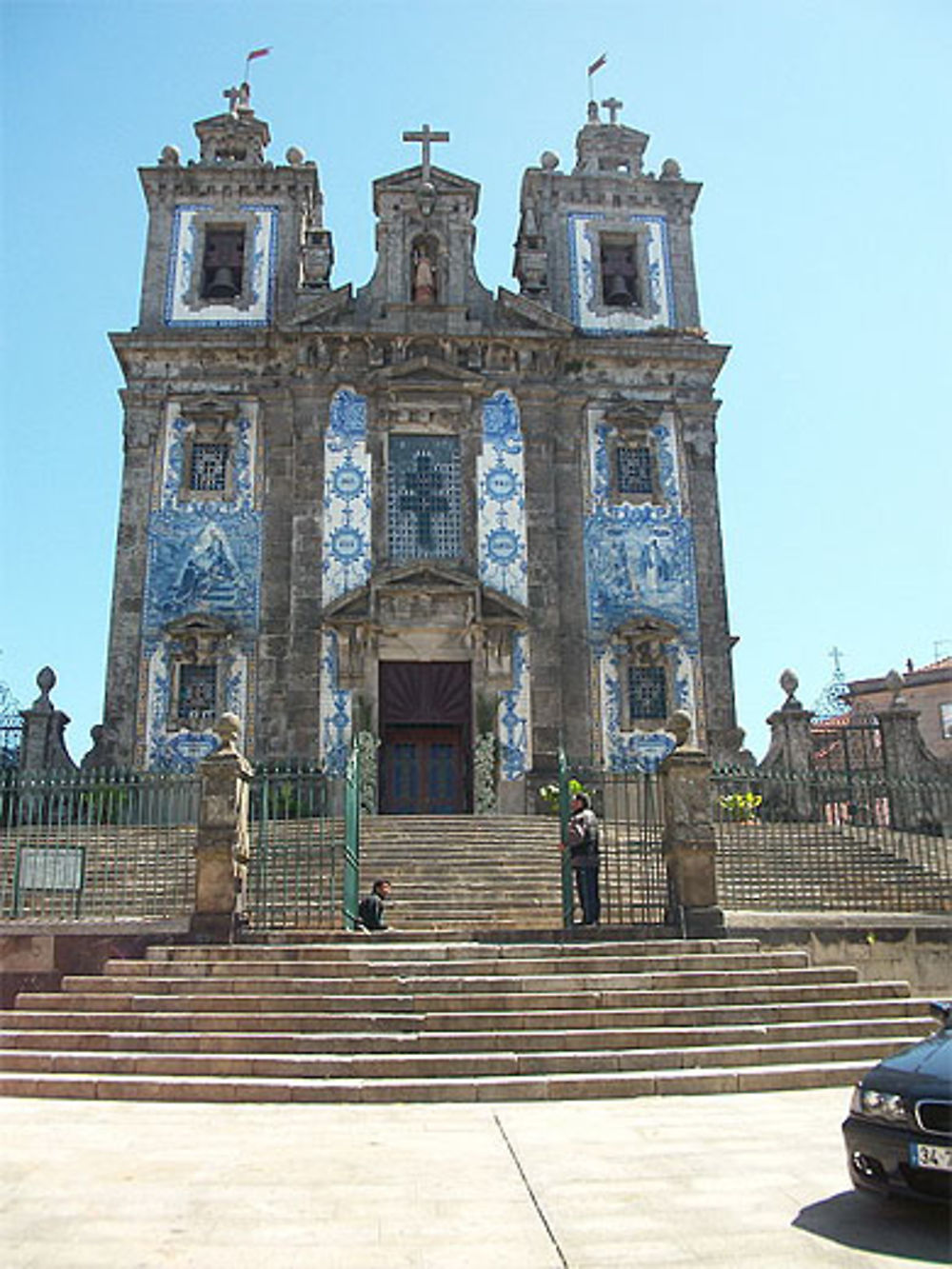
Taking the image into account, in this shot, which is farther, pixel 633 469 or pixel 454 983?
pixel 633 469

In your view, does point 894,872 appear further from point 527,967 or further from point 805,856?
point 527,967

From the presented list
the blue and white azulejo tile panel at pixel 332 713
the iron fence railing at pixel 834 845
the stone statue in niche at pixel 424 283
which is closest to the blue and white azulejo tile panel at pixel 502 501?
the stone statue in niche at pixel 424 283

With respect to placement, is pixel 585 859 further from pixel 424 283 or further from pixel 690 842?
pixel 424 283

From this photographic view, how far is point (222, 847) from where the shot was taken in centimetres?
1151

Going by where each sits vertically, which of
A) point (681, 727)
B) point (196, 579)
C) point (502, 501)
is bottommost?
point (681, 727)

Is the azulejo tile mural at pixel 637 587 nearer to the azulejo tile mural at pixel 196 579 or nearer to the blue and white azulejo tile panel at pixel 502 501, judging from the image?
the blue and white azulejo tile panel at pixel 502 501

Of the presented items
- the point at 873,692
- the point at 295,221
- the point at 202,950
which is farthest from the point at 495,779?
the point at 873,692

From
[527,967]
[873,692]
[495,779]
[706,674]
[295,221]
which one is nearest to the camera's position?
[527,967]

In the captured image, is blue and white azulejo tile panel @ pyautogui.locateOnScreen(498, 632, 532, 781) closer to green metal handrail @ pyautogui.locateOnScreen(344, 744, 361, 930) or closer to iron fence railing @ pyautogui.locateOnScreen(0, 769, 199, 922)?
iron fence railing @ pyautogui.locateOnScreen(0, 769, 199, 922)

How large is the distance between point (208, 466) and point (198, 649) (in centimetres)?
405

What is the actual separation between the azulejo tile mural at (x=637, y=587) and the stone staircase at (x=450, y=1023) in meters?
10.9

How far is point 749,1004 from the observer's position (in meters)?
9.52

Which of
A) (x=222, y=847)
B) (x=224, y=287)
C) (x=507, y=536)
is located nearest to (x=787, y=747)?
(x=507, y=536)

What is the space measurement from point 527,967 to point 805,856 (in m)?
6.96
